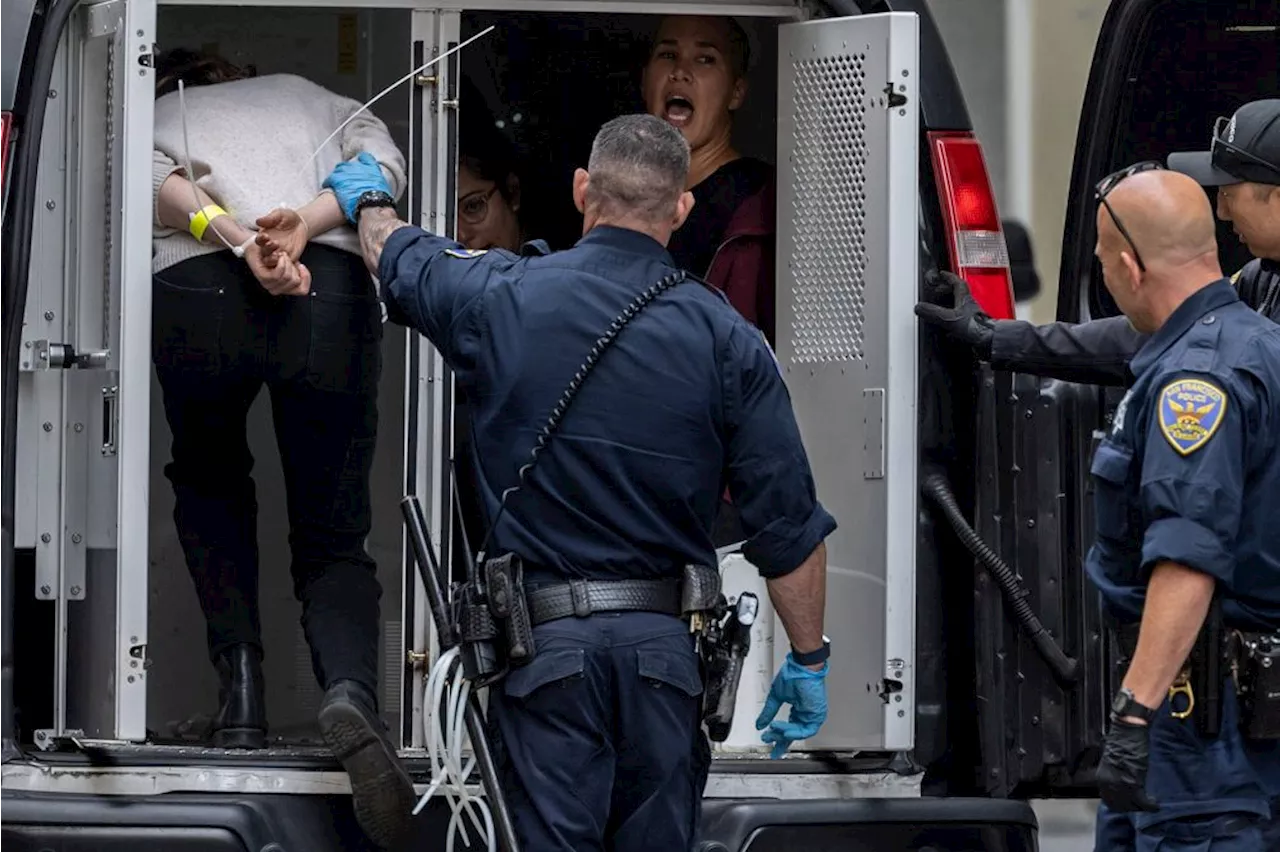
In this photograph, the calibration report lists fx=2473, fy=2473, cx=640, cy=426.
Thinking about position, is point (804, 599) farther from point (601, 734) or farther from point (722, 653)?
point (601, 734)

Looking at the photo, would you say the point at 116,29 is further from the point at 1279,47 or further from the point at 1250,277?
the point at 1279,47

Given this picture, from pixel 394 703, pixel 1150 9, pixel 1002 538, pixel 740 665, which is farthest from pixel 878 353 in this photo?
pixel 394 703

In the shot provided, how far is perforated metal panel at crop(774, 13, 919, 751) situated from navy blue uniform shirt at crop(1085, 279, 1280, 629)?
0.63m

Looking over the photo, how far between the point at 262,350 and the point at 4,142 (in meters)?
0.64

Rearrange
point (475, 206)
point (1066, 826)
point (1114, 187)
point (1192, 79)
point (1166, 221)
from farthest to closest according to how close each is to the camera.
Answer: point (1066, 826)
point (475, 206)
point (1192, 79)
point (1114, 187)
point (1166, 221)

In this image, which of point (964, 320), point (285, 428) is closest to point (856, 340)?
point (964, 320)

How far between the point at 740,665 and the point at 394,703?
201 cm

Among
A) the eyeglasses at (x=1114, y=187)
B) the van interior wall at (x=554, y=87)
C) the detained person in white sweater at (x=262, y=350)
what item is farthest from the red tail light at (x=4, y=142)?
the eyeglasses at (x=1114, y=187)

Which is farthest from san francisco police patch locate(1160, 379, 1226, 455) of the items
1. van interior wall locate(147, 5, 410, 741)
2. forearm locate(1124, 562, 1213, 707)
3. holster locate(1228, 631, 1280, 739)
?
van interior wall locate(147, 5, 410, 741)

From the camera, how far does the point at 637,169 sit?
4406mm

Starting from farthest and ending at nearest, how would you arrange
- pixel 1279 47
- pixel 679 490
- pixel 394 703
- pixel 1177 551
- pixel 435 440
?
pixel 394 703
pixel 1279 47
pixel 435 440
pixel 679 490
pixel 1177 551

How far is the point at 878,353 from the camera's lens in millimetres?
4867

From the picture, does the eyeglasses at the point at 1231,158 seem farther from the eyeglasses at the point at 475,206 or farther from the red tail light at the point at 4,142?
the red tail light at the point at 4,142

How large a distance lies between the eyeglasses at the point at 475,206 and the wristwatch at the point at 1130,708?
2506 mm
